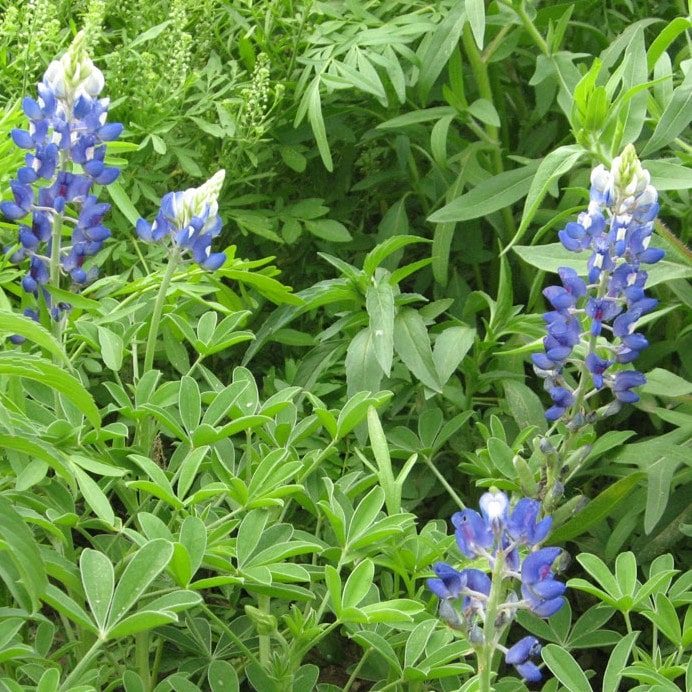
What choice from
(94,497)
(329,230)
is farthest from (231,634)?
(329,230)

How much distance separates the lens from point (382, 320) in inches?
73.6

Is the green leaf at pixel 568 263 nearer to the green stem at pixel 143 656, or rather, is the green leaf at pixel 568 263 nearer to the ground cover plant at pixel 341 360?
the ground cover plant at pixel 341 360

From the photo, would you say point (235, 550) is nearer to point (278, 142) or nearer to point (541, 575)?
point (541, 575)

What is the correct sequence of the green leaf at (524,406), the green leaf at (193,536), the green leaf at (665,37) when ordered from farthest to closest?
the green leaf at (524,406) → the green leaf at (665,37) → the green leaf at (193,536)

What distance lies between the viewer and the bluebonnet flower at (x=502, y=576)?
1181 mm

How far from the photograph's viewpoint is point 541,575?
48.4 inches

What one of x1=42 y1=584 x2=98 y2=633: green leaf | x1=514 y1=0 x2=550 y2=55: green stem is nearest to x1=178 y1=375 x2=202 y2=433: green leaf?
x1=42 y1=584 x2=98 y2=633: green leaf

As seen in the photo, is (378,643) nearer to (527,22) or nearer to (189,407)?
(189,407)

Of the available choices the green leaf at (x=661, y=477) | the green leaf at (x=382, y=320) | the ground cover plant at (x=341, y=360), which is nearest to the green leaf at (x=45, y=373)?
the ground cover plant at (x=341, y=360)

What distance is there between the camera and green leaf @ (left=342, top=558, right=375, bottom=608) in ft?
4.59

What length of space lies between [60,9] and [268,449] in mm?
1228

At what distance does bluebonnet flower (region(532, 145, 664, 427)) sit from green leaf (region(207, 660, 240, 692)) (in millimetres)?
605

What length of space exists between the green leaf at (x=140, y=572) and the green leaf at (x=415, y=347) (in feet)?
2.49

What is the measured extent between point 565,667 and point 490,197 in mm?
915
